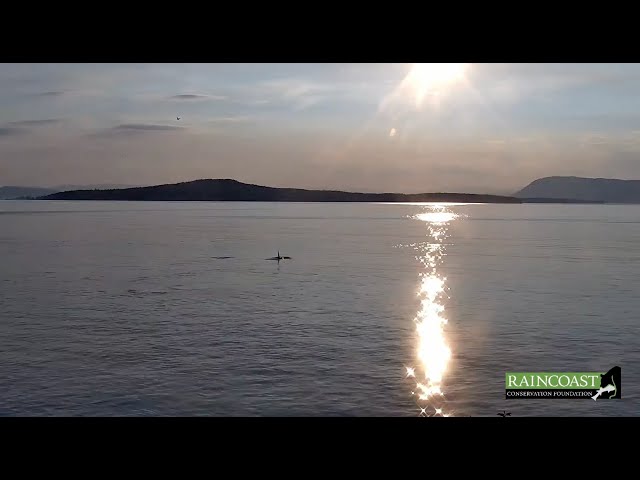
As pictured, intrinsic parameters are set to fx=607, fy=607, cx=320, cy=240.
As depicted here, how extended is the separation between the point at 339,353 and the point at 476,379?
3.74 metres

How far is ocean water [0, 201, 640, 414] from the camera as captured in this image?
12.3 meters

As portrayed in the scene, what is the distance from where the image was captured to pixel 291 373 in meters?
13.7

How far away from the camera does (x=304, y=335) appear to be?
18.4m

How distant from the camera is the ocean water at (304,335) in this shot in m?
12.3

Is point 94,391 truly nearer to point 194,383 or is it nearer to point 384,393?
point 194,383
